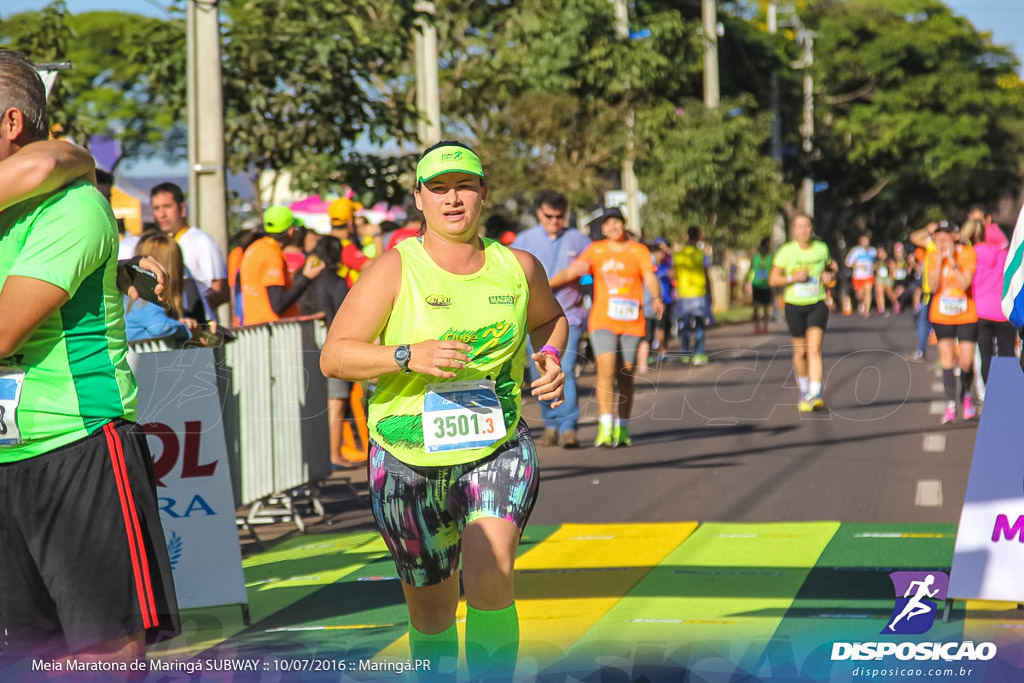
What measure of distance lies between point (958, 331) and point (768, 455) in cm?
255

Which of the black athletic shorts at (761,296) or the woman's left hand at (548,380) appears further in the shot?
the black athletic shorts at (761,296)

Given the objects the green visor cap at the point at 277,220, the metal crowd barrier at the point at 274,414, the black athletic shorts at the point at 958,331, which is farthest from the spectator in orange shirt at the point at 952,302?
the metal crowd barrier at the point at 274,414

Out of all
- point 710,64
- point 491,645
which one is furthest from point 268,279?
point 710,64

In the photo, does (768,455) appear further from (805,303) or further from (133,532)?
(133,532)

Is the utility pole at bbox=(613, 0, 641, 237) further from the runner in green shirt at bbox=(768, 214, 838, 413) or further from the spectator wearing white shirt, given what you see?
the spectator wearing white shirt

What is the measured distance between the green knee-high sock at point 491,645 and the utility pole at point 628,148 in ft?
84.9

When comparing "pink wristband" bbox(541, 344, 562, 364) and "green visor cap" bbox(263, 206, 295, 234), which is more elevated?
"green visor cap" bbox(263, 206, 295, 234)

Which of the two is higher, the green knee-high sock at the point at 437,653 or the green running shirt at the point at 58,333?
the green running shirt at the point at 58,333

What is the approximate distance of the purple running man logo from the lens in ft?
19.6

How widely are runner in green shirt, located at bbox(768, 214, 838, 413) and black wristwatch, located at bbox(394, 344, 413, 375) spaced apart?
10534mm

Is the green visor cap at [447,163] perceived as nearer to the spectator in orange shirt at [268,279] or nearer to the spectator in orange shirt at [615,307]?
the spectator in orange shirt at [268,279]

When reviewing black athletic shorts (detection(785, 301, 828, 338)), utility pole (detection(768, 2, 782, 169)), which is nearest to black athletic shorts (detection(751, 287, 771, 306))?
black athletic shorts (detection(785, 301, 828, 338))

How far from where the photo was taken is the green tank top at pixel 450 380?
14.2 ft

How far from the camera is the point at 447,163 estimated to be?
438cm
